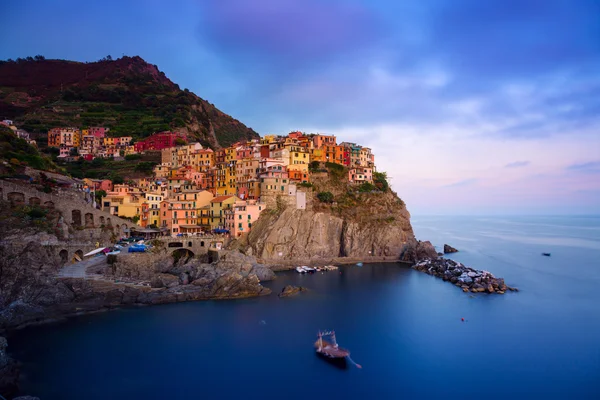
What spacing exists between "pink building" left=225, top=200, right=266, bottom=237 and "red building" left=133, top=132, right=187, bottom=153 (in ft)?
81.2

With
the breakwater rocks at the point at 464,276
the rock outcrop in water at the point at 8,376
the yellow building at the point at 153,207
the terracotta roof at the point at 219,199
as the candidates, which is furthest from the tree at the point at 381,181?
the rock outcrop in water at the point at 8,376

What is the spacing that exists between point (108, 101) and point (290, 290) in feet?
229

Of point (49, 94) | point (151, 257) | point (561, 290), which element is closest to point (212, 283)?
point (151, 257)

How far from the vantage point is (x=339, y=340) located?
25531 millimetres

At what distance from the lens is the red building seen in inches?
2579

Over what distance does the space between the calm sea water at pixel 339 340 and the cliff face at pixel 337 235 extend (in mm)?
9257

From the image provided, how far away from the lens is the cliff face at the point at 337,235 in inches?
1802

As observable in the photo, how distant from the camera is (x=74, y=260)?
34094mm

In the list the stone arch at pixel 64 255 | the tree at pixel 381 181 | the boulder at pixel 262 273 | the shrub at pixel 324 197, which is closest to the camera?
the stone arch at pixel 64 255

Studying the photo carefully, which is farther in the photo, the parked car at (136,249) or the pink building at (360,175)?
the pink building at (360,175)

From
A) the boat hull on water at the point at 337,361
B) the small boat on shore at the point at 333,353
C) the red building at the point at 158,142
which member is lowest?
the boat hull on water at the point at 337,361

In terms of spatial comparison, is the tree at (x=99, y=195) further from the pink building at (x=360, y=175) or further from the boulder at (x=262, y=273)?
the pink building at (x=360, y=175)

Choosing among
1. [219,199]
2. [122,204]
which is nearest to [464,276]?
[219,199]

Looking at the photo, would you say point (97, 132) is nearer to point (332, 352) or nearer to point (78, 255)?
point (78, 255)
